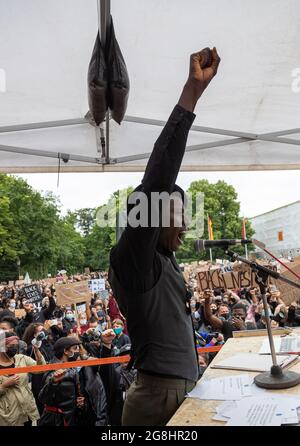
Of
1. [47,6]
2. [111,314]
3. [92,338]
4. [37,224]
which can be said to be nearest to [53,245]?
[37,224]

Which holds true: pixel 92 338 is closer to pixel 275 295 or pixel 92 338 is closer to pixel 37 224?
pixel 275 295

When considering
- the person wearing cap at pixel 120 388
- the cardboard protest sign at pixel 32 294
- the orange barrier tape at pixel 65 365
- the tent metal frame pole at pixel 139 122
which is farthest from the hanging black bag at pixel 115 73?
the cardboard protest sign at pixel 32 294

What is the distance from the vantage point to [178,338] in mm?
1544

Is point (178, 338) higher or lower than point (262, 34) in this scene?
lower

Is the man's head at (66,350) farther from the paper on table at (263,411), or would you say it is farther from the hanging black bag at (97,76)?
the paper on table at (263,411)

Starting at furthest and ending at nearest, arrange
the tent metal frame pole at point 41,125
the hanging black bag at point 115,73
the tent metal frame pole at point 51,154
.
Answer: the tent metal frame pole at point 51,154, the tent metal frame pole at point 41,125, the hanging black bag at point 115,73

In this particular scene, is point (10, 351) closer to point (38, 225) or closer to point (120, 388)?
point (120, 388)

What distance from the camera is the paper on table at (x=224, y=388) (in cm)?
139

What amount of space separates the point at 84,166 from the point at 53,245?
108 ft

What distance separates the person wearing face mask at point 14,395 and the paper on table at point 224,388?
3.34 meters

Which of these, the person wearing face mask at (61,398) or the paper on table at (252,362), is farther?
the person wearing face mask at (61,398)

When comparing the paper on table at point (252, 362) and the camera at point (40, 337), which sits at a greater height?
the paper on table at point (252, 362)

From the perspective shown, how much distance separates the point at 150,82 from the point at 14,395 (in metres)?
3.52

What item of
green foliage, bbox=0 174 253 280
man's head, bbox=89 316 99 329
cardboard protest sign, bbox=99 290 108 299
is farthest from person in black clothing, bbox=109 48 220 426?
green foliage, bbox=0 174 253 280
